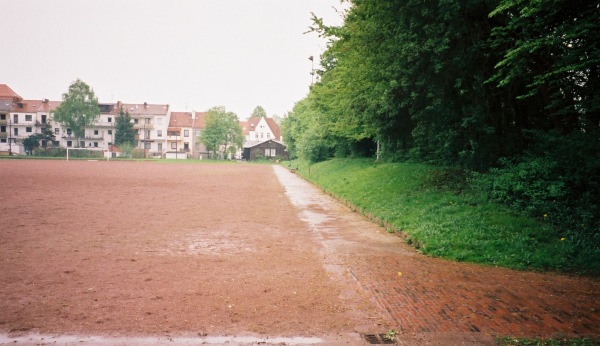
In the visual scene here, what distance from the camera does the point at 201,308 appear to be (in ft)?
16.4

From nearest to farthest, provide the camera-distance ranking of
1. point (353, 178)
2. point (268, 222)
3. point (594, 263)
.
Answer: point (594, 263)
point (268, 222)
point (353, 178)

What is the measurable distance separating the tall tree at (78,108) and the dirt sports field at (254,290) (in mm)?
78906

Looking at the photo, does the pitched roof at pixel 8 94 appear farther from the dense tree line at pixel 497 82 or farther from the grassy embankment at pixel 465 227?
the grassy embankment at pixel 465 227

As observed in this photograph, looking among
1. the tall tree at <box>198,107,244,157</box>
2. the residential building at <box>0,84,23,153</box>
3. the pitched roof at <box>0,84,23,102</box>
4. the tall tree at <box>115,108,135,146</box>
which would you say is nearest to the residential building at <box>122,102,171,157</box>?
the tall tree at <box>115,108,135,146</box>

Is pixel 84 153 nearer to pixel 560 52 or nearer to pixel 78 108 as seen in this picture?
pixel 78 108

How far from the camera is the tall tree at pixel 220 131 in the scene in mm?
82375

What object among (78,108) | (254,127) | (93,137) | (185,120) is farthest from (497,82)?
(254,127)

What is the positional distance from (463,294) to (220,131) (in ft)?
264

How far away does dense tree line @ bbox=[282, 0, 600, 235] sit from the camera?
8.58 meters

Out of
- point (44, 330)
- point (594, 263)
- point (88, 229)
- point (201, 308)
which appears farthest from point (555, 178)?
point (88, 229)

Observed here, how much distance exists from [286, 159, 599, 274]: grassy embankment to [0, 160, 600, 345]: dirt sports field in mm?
549

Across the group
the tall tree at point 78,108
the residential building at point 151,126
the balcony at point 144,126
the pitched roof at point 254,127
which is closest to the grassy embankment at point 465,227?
the tall tree at point 78,108

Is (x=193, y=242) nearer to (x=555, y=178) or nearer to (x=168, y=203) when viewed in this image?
(x=168, y=203)

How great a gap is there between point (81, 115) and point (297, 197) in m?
76.2
